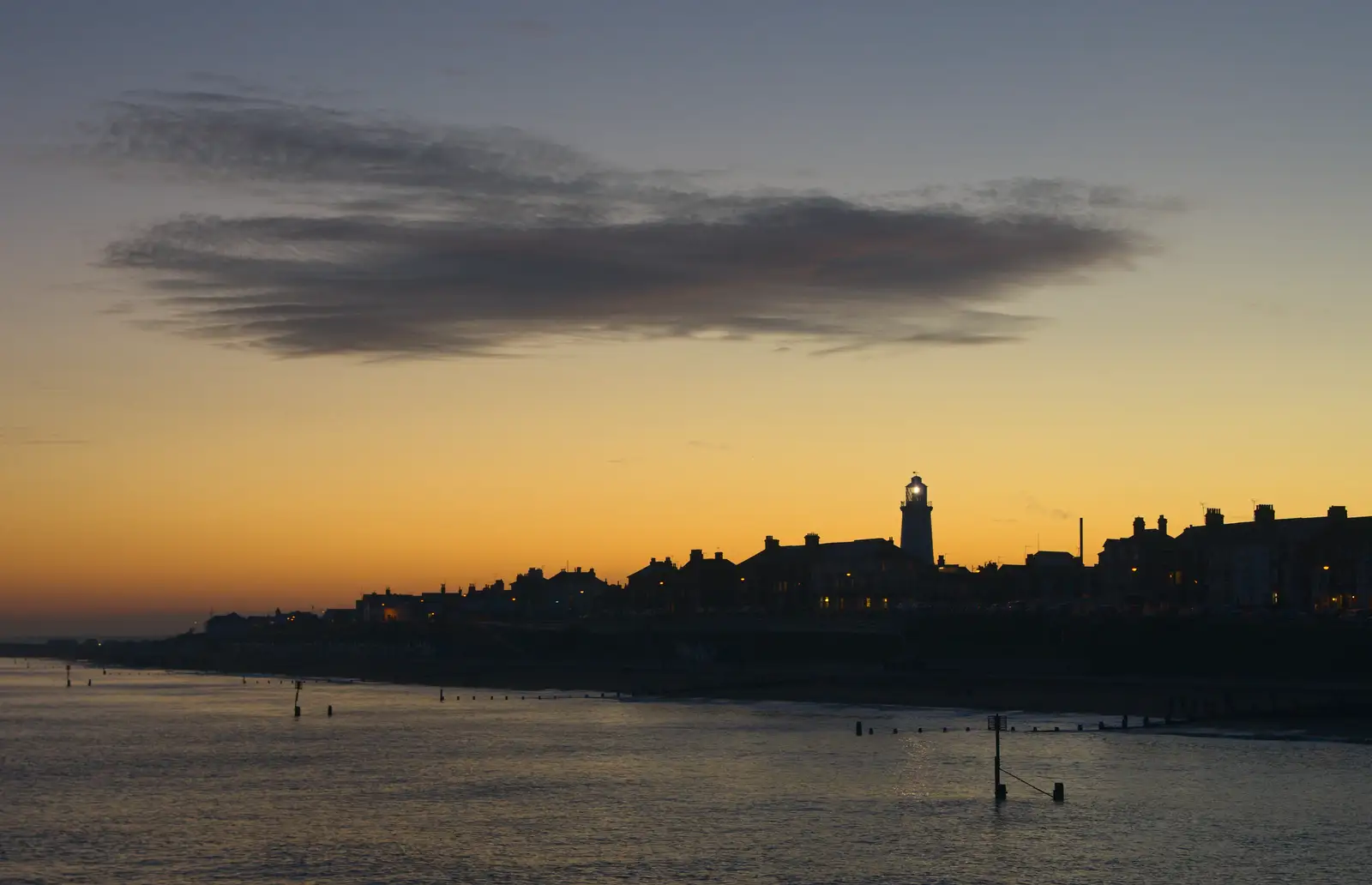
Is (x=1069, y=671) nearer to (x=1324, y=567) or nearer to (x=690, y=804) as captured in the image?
(x=1324, y=567)

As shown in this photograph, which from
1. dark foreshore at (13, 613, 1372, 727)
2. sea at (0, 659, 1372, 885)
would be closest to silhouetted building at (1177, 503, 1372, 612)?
dark foreshore at (13, 613, 1372, 727)

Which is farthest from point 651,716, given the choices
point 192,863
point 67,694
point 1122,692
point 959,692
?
point 67,694

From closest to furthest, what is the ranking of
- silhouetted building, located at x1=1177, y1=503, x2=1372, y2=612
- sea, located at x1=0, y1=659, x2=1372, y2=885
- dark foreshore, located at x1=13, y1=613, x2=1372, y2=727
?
sea, located at x1=0, y1=659, x2=1372, y2=885 < dark foreshore, located at x1=13, y1=613, x2=1372, y2=727 < silhouetted building, located at x1=1177, y1=503, x2=1372, y2=612

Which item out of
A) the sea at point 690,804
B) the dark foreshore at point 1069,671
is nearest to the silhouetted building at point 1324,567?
the dark foreshore at point 1069,671

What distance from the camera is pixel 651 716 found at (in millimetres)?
128250

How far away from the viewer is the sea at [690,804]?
2312 inches

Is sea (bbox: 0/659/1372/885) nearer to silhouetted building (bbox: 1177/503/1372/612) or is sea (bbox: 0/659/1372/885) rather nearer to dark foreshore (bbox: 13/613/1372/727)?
dark foreshore (bbox: 13/613/1372/727)

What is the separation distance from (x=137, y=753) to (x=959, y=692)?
6988cm

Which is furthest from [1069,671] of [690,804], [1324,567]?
[690,804]

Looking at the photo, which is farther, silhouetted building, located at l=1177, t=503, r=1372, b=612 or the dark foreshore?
silhouetted building, located at l=1177, t=503, r=1372, b=612

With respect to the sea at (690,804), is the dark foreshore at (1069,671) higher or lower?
higher

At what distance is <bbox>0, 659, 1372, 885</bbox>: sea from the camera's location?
58.7 m

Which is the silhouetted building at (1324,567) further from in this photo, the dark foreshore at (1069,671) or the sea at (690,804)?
the sea at (690,804)

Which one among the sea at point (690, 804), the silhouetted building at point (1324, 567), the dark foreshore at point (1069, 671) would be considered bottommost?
the sea at point (690, 804)
